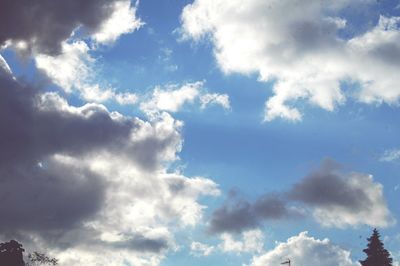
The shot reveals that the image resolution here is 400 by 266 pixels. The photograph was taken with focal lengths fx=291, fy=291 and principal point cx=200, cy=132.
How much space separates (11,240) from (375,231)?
135 ft

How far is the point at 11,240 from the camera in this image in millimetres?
33500

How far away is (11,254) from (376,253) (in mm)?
40538

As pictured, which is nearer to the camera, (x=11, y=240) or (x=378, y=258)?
(x=378, y=258)

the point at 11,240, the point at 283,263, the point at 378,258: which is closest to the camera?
the point at 378,258

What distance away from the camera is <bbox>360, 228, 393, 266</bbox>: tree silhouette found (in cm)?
3087

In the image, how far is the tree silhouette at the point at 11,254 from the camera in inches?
1291

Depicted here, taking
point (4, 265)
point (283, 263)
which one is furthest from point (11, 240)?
point (283, 263)

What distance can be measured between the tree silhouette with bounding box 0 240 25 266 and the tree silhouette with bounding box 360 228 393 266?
38.9 metres

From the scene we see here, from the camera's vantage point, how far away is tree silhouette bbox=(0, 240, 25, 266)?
32.8 metres

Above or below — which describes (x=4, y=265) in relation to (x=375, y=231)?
below

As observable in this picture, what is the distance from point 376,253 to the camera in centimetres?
3127

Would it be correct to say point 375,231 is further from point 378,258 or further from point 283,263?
point 283,263

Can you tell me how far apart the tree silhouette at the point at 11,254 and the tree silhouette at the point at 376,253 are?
3887cm

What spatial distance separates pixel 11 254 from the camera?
109 ft
